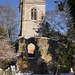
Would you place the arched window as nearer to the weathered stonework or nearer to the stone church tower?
the stone church tower

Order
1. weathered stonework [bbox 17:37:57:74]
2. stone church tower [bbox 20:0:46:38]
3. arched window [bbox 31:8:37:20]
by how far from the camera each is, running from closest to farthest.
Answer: weathered stonework [bbox 17:37:57:74]
stone church tower [bbox 20:0:46:38]
arched window [bbox 31:8:37:20]

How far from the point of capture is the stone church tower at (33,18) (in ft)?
67.0

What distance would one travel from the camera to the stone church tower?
20422mm

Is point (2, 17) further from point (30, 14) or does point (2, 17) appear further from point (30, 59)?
point (30, 59)

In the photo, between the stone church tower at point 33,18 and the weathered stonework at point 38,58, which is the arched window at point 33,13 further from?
the weathered stonework at point 38,58

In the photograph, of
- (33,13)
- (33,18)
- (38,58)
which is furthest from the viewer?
(33,18)

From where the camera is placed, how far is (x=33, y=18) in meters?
21.2

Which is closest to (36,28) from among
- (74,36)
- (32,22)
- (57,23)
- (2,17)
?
(32,22)

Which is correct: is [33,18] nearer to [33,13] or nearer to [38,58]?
[33,13]

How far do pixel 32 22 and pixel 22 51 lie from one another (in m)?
7.78

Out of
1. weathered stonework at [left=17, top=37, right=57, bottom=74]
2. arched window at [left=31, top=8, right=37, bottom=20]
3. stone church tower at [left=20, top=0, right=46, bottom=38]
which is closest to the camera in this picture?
weathered stonework at [left=17, top=37, right=57, bottom=74]

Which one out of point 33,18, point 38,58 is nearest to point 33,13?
point 33,18

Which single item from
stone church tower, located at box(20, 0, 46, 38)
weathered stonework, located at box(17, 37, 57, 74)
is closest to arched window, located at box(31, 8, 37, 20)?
stone church tower, located at box(20, 0, 46, 38)

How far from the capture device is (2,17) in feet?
74.4
